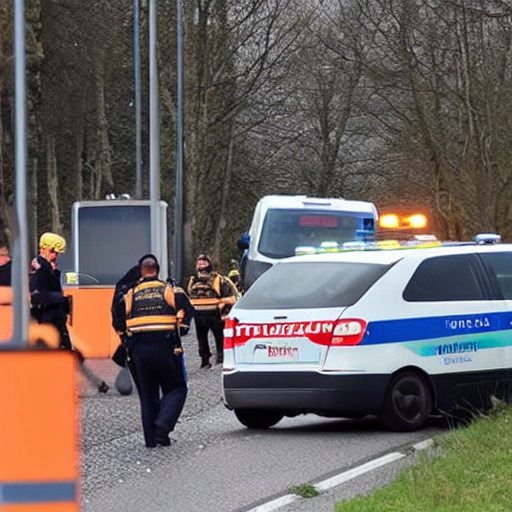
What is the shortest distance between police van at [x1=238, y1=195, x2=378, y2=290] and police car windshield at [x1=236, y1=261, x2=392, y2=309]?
1494cm

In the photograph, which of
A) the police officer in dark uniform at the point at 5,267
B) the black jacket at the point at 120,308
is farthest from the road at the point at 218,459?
the police officer in dark uniform at the point at 5,267

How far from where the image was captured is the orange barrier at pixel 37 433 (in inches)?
147

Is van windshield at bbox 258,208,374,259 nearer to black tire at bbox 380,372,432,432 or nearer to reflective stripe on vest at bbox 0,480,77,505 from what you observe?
black tire at bbox 380,372,432,432

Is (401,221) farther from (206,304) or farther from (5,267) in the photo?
(5,267)

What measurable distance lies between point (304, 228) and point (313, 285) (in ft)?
51.6

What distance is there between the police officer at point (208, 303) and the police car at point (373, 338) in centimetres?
773

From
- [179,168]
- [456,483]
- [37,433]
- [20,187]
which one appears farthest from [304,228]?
[37,433]

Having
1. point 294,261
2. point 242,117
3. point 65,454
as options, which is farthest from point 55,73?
point 65,454

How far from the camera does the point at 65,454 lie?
3785mm

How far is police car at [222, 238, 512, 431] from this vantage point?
12242 millimetres

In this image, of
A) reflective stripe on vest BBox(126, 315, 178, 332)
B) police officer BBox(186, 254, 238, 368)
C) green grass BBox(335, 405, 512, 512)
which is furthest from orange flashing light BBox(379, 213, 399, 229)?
green grass BBox(335, 405, 512, 512)

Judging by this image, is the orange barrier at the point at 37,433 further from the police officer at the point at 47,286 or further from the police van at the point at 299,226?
the police van at the point at 299,226

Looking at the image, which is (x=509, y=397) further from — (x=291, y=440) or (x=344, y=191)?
(x=344, y=191)

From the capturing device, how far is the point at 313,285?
501 inches
